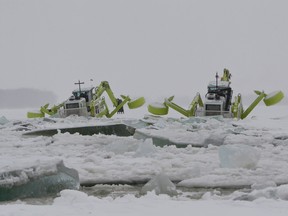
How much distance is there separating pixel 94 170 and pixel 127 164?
45 cm

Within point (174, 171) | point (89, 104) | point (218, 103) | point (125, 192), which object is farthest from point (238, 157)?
point (89, 104)

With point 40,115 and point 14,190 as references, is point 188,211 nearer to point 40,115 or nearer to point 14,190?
point 14,190

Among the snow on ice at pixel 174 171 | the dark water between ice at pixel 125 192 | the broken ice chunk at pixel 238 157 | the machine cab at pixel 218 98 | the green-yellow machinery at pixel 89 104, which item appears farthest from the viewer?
the green-yellow machinery at pixel 89 104

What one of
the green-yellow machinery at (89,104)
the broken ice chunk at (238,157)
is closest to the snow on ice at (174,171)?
the broken ice chunk at (238,157)

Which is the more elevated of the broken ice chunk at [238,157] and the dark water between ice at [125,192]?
the broken ice chunk at [238,157]

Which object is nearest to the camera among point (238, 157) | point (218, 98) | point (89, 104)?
point (238, 157)

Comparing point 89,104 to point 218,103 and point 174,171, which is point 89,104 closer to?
point 218,103

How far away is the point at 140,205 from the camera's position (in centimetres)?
318

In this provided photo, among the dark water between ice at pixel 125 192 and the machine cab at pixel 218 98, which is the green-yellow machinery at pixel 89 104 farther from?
the dark water between ice at pixel 125 192

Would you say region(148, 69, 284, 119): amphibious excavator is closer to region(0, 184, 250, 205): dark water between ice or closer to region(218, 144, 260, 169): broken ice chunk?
region(218, 144, 260, 169): broken ice chunk

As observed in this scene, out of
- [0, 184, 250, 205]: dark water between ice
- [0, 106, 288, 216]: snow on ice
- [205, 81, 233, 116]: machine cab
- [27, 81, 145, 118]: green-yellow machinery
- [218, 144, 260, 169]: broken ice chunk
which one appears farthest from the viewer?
[27, 81, 145, 118]: green-yellow machinery

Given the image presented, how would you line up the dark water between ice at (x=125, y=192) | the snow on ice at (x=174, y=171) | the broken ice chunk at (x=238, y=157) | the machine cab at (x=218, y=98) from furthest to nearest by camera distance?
the machine cab at (x=218, y=98)
the broken ice chunk at (x=238, y=157)
the dark water between ice at (x=125, y=192)
the snow on ice at (x=174, y=171)

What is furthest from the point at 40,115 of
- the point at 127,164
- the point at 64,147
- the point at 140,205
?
the point at 140,205

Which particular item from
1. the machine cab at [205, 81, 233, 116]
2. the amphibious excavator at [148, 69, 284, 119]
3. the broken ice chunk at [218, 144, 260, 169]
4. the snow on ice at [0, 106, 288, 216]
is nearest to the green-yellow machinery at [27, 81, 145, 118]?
the amphibious excavator at [148, 69, 284, 119]
